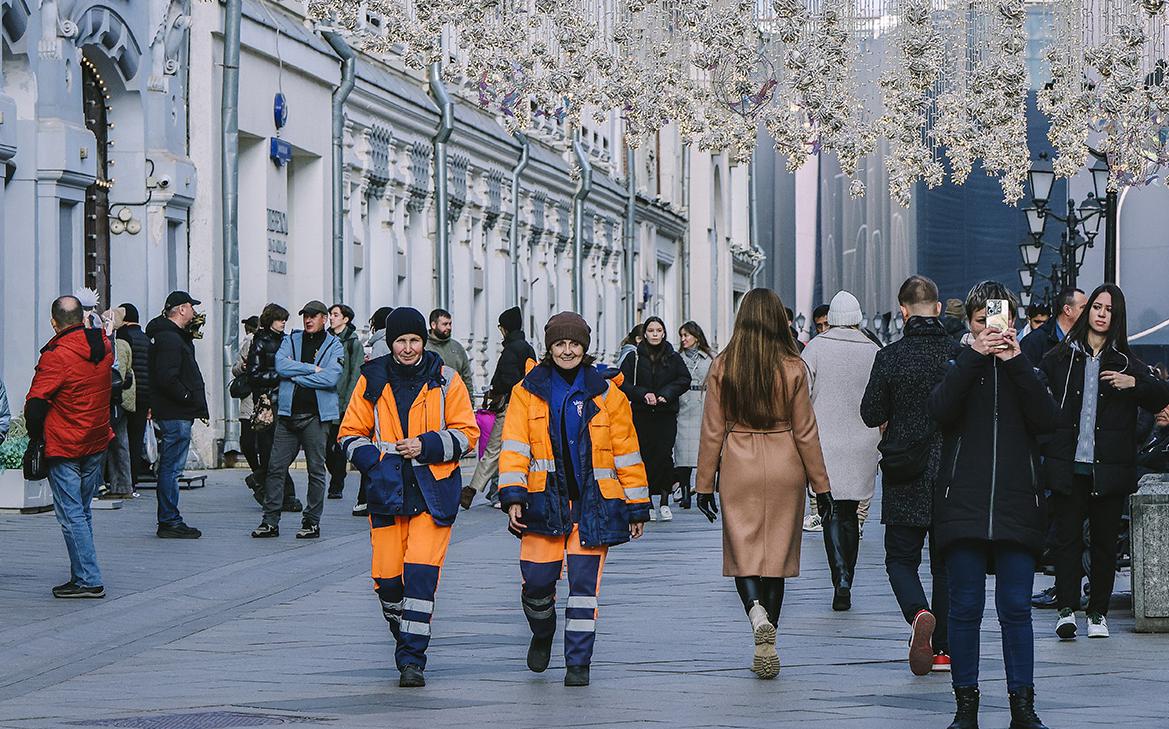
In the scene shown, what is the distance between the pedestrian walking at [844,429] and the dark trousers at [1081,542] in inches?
60.7

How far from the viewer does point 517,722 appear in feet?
27.7

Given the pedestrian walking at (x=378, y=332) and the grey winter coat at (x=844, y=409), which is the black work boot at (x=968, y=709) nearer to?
the grey winter coat at (x=844, y=409)

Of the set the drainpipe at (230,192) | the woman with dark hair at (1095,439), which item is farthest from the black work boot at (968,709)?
the drainpipe at (230,192)

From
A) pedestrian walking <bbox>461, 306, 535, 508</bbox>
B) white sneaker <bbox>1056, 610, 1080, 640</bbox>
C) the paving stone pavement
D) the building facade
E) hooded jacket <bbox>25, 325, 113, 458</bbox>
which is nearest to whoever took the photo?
the paving stone pavement

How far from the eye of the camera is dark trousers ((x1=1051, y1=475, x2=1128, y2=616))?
36.6 ft

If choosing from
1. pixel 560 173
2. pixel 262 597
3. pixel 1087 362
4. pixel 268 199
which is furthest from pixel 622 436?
pixel 560 173

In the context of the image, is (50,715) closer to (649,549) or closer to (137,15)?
(649,549)

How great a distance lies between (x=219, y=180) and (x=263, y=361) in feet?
30.8

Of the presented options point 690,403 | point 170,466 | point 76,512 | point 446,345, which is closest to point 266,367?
point 170,466

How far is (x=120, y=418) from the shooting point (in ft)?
65.9

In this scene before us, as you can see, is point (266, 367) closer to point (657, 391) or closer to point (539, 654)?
point (657, 391)

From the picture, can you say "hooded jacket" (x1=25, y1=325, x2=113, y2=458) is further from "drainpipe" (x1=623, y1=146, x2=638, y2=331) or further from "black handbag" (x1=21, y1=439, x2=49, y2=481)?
"drainpipe" (x1=623, y1=146, x2=638, y2=331)

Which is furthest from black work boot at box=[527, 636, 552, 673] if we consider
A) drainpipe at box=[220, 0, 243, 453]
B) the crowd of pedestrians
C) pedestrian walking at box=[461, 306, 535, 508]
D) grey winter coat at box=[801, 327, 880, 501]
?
drainpipe at box=[220, 0, 243, 453]

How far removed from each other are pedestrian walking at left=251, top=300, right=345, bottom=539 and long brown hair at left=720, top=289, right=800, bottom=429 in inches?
284
